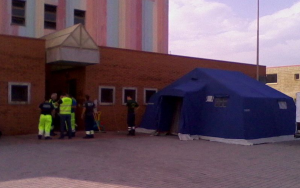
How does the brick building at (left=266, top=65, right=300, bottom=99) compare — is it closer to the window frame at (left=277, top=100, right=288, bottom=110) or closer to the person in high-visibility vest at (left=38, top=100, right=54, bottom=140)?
the window frame at (left=277, top=100, right=288, bottom=110)

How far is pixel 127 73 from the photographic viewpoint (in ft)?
72.4

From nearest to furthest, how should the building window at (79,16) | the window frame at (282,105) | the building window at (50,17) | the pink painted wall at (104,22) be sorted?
1. the window frame at (282,105)
2. the pink painted wall at (104,22)
3. the building window at (50,17)
4. the building window at (79,16)

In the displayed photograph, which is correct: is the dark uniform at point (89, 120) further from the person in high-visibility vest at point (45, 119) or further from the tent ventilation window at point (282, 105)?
the tent ventilation window at point (282, 105)

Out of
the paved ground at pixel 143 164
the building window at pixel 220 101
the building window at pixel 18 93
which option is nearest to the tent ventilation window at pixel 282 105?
the paved ground at pixel 143 164

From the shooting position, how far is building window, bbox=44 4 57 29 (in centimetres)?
2808

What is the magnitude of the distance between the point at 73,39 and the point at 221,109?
7347mm

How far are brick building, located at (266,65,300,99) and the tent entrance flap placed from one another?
3428 centimetres

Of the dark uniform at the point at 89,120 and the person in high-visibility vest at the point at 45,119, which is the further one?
the dark uniform at the point at 89,120

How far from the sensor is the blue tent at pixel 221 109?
17.4 m

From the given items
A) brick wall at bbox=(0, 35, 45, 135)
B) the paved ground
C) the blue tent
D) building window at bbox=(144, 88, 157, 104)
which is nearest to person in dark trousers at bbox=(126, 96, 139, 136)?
the blue tent

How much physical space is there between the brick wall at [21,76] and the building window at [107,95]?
3350mm

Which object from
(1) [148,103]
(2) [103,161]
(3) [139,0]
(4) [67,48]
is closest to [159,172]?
(2) [103,161]

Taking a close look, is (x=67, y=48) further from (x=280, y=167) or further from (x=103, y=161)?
(x=280, y=167)

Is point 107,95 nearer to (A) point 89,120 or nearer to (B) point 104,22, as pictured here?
(A) point 89,120
